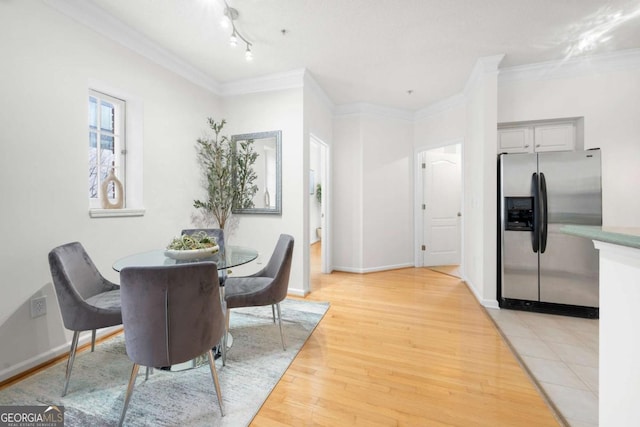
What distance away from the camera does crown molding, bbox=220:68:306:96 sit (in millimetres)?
3156

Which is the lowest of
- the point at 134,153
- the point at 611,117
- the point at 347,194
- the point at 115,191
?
the point at 115,191

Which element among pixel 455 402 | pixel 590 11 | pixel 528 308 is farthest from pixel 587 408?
pixel 590 11

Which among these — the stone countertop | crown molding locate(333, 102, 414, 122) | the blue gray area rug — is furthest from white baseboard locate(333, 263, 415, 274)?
the stone countertop

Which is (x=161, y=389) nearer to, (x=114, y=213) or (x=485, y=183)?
(x=114, y=213)

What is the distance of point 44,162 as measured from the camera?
1.86 metres

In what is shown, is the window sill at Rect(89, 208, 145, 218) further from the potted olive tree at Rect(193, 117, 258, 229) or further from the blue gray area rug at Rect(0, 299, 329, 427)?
the blue gray area rug at Rect(0, 299, 329, 427)

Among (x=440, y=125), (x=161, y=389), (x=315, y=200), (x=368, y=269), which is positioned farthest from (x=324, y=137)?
(x=315, y=200)

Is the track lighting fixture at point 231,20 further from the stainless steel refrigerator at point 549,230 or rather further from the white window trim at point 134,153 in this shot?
the stainless steel refrigerator at point 549,230

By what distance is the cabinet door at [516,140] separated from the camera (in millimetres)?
3107

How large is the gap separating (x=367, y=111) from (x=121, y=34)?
3199 mm

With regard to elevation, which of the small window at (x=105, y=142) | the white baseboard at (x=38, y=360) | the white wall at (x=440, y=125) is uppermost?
the white wall at (x=440, y=125)

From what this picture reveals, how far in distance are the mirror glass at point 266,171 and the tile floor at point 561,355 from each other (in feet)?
8.81

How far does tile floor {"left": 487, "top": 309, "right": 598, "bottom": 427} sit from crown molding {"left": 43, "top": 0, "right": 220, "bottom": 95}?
421 cm

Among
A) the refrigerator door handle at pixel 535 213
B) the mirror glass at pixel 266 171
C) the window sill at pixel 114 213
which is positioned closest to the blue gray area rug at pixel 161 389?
the window sill at pixel 114 213
